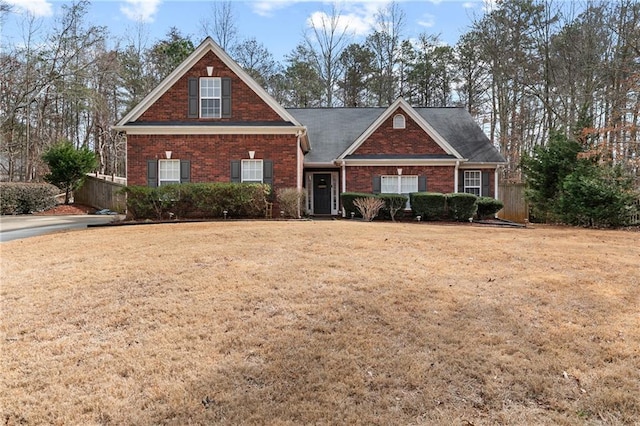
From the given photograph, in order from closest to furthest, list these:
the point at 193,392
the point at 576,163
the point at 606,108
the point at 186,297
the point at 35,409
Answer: the point at 35,409 < the point at 193,392 < the point at 186,297 < the point at 576,163 < the point at 606,108

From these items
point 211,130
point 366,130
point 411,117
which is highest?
point 411,117

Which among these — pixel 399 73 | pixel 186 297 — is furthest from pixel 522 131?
pixel 186 297

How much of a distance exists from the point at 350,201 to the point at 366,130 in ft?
11.4

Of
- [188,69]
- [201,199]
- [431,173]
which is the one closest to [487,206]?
[431,173]

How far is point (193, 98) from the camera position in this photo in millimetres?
16188

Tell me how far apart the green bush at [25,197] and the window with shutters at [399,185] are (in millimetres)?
17956

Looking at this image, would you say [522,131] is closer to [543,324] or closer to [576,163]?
[576,163]

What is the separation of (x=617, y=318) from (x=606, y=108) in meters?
22.3

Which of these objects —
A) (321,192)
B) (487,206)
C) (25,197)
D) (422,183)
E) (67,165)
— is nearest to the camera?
(487,206)

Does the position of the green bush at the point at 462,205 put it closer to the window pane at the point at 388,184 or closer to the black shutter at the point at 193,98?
the window pane at the point at 388,184

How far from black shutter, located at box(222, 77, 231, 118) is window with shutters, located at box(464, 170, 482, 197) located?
10599 mm

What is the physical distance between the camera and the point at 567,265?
7.25m

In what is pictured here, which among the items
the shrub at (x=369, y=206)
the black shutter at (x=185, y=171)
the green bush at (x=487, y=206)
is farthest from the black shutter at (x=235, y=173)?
the green bush at (x=487, y=206)

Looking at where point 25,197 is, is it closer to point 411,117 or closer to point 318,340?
point 411,117
